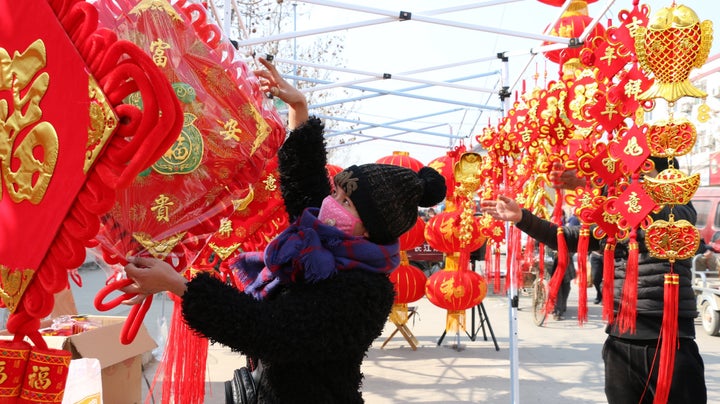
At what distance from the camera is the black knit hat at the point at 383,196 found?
1.21 meters

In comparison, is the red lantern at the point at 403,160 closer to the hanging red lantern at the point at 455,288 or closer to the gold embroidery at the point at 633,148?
the hanging red lantern at the point at 455,288

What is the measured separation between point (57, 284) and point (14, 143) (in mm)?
235

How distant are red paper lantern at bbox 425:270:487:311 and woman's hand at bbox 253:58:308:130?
355 cm

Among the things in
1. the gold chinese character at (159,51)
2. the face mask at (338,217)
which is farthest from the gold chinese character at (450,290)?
the gold chinese character at (159,51)

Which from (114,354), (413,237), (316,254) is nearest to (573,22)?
(413,237)

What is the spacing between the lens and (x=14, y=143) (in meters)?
0.94

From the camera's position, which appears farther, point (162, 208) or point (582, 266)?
point (582, 266)

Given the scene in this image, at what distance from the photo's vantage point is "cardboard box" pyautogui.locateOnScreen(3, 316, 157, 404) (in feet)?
9.17

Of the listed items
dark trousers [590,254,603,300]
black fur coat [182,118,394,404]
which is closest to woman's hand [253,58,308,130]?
black fur coat [182,118,394,404]

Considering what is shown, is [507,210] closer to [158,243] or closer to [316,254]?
[316,254]

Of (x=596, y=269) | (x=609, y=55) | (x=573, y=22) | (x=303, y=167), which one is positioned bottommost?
(x=596, y=269)

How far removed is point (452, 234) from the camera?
464 centimetres

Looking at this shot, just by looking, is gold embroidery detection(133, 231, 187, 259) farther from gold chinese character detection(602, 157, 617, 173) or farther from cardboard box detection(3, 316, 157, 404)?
cardboard box detection(3, 316, 157, 404)

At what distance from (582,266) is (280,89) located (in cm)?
124
